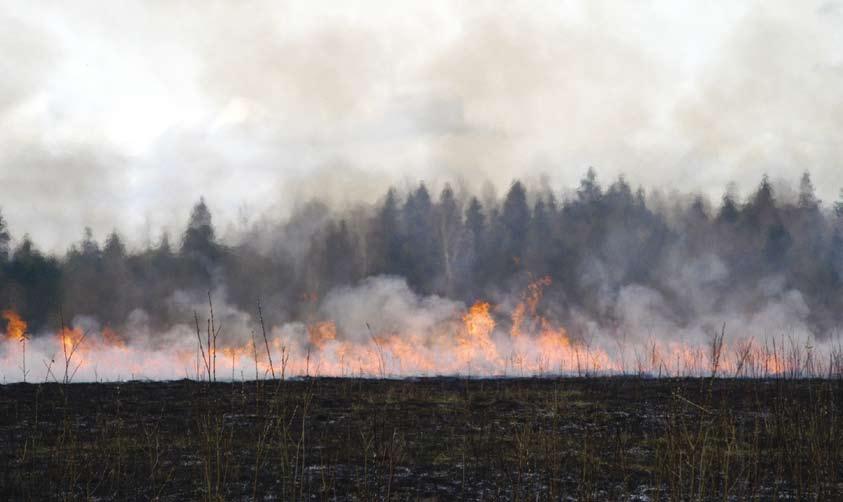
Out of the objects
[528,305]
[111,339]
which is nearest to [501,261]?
[528,305]

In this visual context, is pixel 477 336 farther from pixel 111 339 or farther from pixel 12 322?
pixel 12 322

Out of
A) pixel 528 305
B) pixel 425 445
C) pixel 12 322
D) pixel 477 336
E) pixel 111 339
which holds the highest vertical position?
pixel 528 305

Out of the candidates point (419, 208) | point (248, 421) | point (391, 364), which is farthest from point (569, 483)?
point (419, 208)

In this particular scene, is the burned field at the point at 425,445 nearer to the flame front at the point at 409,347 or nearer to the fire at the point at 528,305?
the flame front at the point at 409,347

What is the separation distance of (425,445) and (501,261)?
218 feet

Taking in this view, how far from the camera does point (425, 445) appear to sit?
1706 cm

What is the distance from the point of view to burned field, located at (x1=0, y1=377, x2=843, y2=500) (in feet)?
28.8

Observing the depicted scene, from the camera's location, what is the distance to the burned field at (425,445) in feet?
28.8

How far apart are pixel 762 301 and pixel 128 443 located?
73.7 m

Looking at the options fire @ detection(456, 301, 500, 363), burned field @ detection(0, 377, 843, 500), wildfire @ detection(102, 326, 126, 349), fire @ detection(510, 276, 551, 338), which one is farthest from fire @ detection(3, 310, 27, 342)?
fire @ detection(510, 276, 551, 338)

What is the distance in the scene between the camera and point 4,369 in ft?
231

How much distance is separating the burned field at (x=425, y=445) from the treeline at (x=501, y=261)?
42994 millimetres

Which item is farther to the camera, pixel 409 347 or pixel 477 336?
pixel 477 336

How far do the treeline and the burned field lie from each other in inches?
1693
